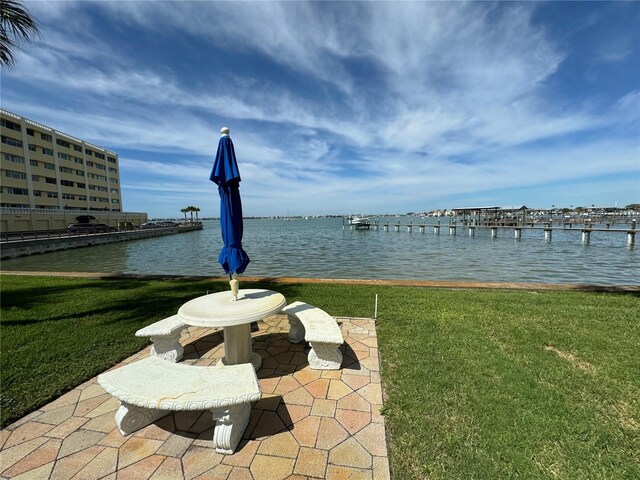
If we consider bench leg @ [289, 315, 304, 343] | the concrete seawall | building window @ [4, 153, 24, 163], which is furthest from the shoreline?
building window @ [4, 153, 24, 163]

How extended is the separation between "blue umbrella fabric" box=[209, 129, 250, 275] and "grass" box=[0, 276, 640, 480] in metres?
2.34

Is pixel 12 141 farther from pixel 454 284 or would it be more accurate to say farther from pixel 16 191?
pixel 454 284

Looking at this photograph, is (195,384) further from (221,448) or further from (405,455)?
(405,455)

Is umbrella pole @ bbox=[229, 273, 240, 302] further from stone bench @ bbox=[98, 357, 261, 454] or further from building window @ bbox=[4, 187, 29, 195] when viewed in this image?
building window @ bbox=[4, 187, 29, 195]

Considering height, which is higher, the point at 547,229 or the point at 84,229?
the point at 84,229

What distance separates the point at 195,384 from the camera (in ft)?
8.32

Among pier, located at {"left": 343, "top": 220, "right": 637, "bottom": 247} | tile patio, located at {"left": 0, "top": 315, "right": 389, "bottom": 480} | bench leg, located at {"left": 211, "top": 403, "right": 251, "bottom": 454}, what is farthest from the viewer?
pier, located at {"left": 343, "top": 220, "right": 637, "bottom": 247}

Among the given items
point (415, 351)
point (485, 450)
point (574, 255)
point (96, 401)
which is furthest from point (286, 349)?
point (574, 255)

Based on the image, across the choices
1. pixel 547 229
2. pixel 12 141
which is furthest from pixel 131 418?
pixel 12 141

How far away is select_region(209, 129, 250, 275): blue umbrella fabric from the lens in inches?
144

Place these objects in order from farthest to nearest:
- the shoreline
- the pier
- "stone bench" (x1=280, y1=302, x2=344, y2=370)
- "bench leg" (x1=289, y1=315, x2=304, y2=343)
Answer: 1. the pier
2. the shoreline
3. "bench leg" (x1=289, y1=315, x2=304, y2=343)
4. "stone bench" (x1=280, y1=302, x2=344, y2=370)

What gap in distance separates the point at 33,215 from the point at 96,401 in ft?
149

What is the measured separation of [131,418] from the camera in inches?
104

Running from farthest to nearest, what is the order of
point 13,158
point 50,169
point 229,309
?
point 50,169, point 13,158, point 229,309
